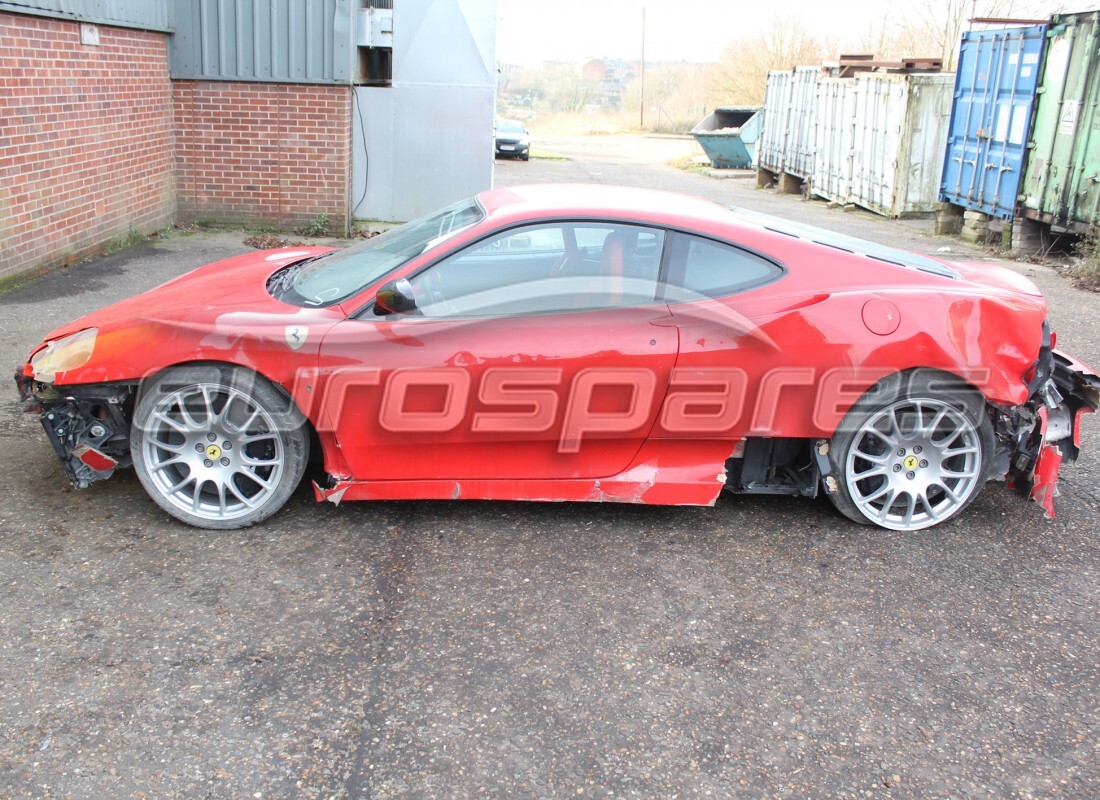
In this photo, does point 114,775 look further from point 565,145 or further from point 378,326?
point 565,145

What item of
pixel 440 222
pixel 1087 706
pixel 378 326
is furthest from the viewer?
pixel 440 222

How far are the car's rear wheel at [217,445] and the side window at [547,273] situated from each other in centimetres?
78

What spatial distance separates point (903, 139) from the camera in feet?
54.3

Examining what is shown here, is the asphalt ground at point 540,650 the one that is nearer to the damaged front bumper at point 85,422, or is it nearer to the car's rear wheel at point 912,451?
the car's rear wheel at point 912,451

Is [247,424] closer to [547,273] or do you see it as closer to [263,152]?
[547,273]

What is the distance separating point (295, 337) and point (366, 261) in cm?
66

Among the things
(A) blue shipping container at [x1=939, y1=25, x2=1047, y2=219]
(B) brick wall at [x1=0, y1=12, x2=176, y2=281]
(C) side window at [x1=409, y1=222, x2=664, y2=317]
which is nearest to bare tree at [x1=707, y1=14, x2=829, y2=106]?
(A) blue shipping container at [x1=939, y1=25, x2=1047, y2=219]

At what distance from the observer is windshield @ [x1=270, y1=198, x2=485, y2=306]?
421 cm

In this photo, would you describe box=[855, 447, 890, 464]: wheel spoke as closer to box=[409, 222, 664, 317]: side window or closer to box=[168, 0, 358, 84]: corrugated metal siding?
box=[409, 222, 664, 317]: side window

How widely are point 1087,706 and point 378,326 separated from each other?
2.93 m

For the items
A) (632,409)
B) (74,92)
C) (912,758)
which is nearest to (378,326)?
(632,409)

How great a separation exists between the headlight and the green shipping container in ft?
36.6

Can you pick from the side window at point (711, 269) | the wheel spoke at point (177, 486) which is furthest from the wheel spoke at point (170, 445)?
the side window at point (711, 269)

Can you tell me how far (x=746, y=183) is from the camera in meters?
25.8
